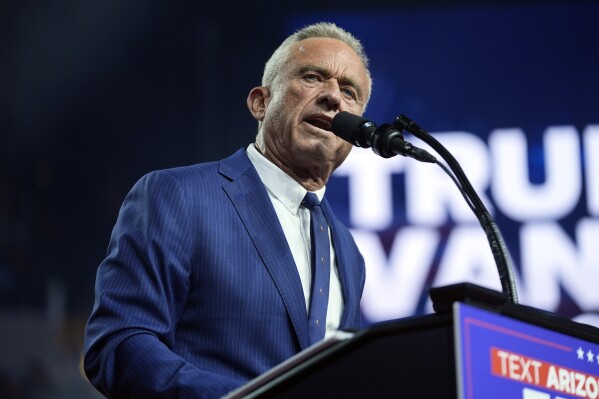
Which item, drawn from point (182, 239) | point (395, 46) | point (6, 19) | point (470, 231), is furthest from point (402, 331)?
point (6, 19)

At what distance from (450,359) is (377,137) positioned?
0.59 m

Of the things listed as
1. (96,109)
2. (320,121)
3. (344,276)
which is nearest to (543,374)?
(344,276)

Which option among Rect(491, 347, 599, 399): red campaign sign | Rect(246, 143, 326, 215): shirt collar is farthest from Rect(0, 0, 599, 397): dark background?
Rect(491, 347, 599, 399): red campaign sign

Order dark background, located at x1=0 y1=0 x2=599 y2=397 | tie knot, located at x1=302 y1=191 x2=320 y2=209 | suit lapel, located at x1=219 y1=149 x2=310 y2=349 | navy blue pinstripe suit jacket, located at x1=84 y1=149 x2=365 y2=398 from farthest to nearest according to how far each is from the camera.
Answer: dark background, located at x1=0 y1=0 x2=599 y2=397, tie knot, located at x1=302 y1=191 x2=320 y2=209, suit lapel, located at x1=219 y1=149 x2=310 y2=349, navy blue pinstripe suit jacket, located at x1=84 y1=149 x2=365 y2=398

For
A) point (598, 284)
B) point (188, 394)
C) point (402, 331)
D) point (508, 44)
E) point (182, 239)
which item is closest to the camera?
point (402, 331)

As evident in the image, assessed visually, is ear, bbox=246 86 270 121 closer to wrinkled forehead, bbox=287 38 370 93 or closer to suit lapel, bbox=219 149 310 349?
wrinkled forehead, bbox=287 38 370 93

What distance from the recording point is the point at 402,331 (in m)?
1.13

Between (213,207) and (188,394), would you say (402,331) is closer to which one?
(188,394)

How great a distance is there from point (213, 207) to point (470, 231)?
2467mm

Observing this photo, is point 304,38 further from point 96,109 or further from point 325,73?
point 96,109

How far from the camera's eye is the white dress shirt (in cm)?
187

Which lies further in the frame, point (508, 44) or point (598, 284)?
point (508, 44)

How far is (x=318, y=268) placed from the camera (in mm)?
1852

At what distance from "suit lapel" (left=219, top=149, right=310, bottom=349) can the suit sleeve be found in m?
0.13
